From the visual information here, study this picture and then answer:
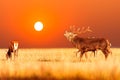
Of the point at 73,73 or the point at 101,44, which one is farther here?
the point at 101,44

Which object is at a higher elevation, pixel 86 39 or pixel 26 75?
pixel 86 39

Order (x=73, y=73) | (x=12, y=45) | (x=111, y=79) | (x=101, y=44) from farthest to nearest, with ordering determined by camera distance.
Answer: (x=12, y=45) < (x=101, y=44) < (x=73, y=73) < (x=111, y=79)

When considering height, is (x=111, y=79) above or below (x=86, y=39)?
below

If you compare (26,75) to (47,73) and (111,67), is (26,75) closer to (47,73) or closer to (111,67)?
(47,73)

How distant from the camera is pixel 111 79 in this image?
1121 cm

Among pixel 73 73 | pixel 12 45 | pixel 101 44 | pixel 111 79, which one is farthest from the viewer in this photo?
pixel 12 45

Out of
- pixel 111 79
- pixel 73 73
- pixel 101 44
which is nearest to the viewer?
pixel 111 79

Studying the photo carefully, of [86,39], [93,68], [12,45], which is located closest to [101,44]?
[86,39]

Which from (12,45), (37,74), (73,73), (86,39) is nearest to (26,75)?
(37,74)

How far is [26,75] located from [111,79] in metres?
2.36

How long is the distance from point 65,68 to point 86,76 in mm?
1026

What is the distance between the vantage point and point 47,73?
1190 centimetres

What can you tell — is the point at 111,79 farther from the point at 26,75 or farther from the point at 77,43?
the point at 77,43

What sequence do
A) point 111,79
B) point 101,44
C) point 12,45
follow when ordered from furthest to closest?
point 12,45 < point 101,44 < point 111,79
